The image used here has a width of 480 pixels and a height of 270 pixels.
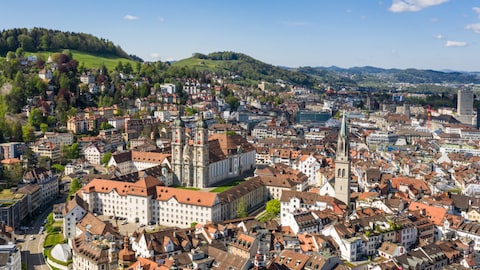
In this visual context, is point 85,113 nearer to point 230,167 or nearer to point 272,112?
point 230,167

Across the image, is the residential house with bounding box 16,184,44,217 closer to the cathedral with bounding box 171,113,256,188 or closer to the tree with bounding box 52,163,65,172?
the tree with bounding box 52,163,65,172

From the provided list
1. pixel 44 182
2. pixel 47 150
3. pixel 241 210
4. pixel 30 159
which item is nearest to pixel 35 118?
pixel 47 150

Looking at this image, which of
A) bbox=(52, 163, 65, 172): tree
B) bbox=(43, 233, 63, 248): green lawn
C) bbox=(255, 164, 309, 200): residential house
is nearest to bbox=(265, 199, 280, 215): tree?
bbox=(255, 164, 309, 200): residential house

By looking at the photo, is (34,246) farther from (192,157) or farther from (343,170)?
(343,170)

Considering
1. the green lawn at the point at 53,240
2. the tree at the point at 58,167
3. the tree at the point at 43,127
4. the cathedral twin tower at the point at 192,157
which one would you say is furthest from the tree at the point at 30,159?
the green lawn at the point at 53,240

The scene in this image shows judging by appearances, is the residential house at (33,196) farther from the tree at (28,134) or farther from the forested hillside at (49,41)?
the forested hillside at (49,41)

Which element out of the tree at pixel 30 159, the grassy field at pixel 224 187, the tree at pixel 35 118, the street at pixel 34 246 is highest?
the tree at pixel 35 118

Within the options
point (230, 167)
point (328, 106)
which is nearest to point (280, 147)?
point (230, 167)

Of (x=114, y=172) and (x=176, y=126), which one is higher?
(x=176, y=126)
